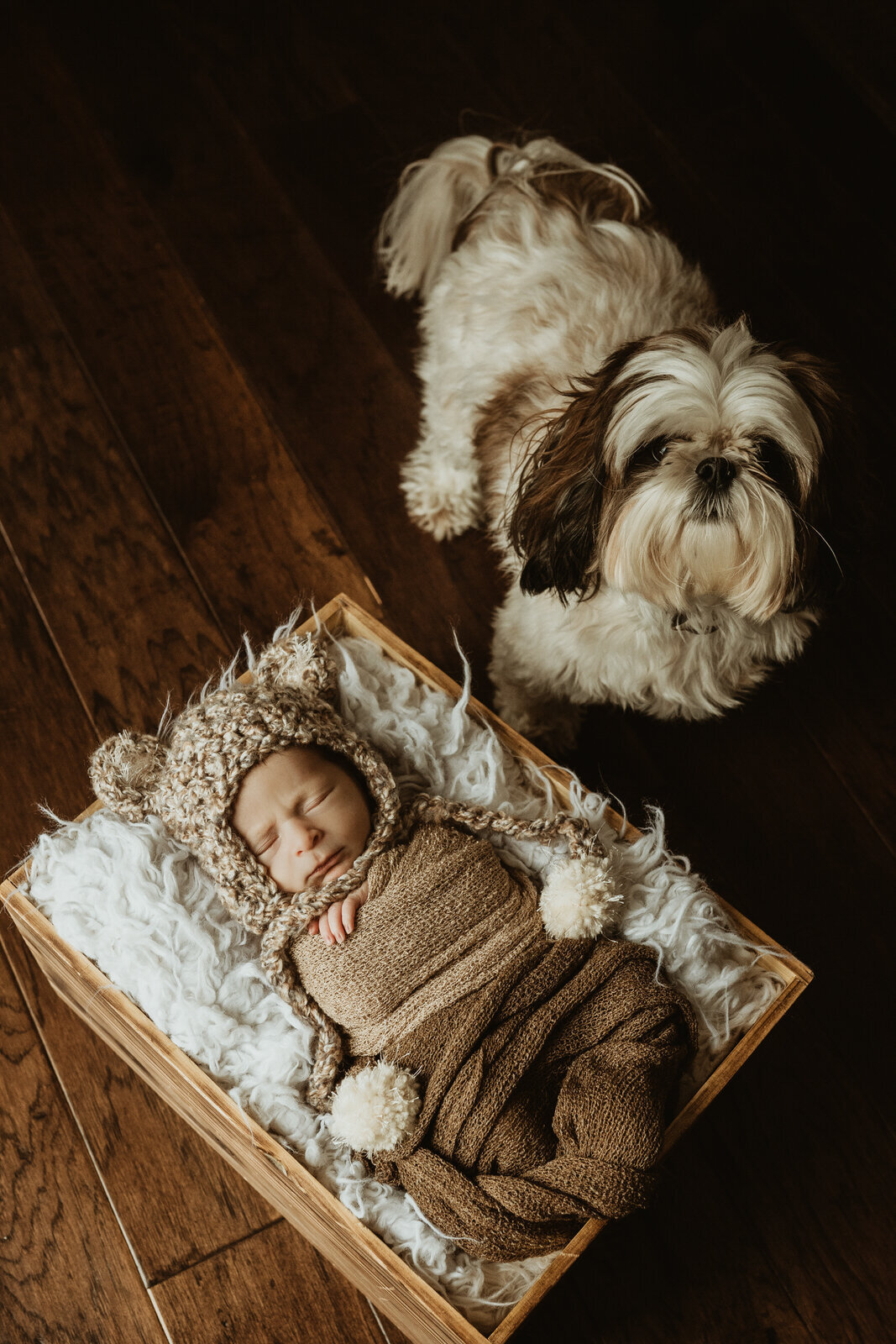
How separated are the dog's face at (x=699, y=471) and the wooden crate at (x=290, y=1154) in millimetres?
338

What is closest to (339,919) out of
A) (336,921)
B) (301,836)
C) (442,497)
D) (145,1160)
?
(336,921)

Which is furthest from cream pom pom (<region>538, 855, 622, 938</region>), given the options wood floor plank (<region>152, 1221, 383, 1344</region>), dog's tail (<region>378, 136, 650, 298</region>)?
dog's tail (<region>378, 136, 650, 298</region>)

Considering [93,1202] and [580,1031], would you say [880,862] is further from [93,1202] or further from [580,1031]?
[93,1202]

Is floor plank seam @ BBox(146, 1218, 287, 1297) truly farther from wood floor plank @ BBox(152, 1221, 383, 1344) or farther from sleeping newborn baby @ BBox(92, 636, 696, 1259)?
sleeping newborn baby @ BBox(92, 636, 696, 1259)

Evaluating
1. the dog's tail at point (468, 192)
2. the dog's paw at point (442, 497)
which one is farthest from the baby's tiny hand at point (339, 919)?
A: the dog's tail at point (468, 192)

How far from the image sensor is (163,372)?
175cm

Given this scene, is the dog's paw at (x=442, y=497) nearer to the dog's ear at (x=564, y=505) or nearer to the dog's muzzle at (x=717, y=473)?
the dog's ear at (x=564, y=505)

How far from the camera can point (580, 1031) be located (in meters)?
1.10

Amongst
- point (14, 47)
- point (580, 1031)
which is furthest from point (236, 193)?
point (580, 1031)

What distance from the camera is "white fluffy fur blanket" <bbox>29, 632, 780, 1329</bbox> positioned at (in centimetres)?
108

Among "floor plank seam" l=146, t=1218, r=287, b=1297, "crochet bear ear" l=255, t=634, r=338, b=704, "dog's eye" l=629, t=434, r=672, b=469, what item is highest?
"crochet bear ear" l=255, t=634, r=338, b=704

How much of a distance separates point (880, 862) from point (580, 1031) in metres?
0.69

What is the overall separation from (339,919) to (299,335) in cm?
114

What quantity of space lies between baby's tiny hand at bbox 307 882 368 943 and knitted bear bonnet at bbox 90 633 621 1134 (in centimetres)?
1
